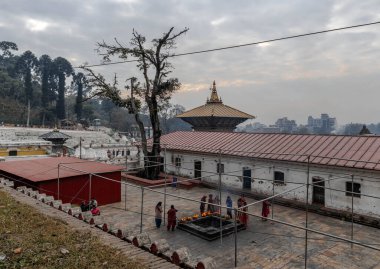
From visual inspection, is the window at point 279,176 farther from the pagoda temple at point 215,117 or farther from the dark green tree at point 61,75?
the dark green tree at point 61,75

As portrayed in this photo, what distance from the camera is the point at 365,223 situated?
1852cm

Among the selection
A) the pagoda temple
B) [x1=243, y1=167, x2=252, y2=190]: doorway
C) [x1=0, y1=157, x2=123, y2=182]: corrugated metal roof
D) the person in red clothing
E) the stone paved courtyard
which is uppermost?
the pagoda temple

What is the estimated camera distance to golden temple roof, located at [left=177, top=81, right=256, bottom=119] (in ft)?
128

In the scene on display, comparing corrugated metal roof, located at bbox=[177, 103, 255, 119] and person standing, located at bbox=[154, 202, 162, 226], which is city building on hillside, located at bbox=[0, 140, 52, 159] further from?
person standing, located at bbox=[154, 202, 162, 226]

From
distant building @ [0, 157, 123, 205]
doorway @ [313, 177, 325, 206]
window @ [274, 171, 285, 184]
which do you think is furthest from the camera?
window @ [274, 171, 285, 184]

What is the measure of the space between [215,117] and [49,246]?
30.3 m

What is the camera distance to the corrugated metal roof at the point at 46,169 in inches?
758

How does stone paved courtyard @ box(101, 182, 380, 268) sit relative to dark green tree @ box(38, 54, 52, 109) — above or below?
below

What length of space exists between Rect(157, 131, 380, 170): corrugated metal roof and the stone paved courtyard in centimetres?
372

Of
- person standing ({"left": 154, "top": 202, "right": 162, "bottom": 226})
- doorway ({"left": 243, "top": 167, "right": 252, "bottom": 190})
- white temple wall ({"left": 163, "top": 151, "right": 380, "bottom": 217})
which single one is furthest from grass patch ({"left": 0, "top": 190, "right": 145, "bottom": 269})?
doorway ({"left": 243, "top": 167, "right": 252, "bottom": 190})

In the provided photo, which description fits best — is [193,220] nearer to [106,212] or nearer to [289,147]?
[106,212]

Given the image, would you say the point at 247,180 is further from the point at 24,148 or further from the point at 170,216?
the point at 24,148

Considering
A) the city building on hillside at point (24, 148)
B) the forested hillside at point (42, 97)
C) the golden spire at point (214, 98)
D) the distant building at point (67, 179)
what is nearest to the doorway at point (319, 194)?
the distant building at point (67, 179)

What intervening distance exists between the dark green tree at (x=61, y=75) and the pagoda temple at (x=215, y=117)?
5051cm
